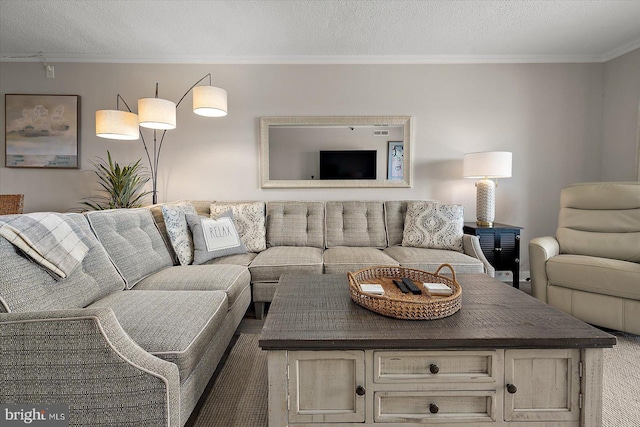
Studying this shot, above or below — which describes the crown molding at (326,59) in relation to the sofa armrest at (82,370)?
above

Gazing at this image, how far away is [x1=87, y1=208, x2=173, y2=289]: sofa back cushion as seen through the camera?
1.72 metres

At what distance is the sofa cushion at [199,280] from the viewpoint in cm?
174

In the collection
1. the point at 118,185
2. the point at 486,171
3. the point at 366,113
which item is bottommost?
the point at 118,185

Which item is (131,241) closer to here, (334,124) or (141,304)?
(141,304)

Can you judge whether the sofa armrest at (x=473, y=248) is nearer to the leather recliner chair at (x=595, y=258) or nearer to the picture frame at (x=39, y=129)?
the leather recliner chair at (x=595, y=258)

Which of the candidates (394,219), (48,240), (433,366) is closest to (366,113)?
(394,219)

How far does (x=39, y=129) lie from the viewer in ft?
10.2

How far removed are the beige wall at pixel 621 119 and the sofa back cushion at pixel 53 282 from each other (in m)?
4.29

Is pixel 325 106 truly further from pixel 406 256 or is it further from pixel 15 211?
pixel 15 211

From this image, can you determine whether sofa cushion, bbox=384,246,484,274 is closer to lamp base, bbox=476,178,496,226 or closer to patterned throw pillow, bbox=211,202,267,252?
lamp base, bbox=476,178,496,226

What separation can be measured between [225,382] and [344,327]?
2.94ft

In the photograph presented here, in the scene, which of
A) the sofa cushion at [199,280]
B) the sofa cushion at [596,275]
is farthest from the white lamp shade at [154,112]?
the sofa cushion at [596,275]

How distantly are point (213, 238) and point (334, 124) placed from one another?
1.70m

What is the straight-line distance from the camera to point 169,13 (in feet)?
7.86
